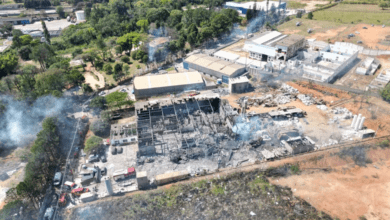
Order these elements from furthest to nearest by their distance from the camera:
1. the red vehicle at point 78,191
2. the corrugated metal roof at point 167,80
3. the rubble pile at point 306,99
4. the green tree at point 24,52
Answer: the green tree at point 24,52 → the corrugated metal roof at point 167,80 → the rubble pile at point 306,99 → the red vehicle at point 78,191

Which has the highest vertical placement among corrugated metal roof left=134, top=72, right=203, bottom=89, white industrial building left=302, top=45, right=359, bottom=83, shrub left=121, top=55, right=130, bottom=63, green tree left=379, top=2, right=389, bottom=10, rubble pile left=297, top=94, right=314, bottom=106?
green tree left=379, top=2, right=389, bottom=10

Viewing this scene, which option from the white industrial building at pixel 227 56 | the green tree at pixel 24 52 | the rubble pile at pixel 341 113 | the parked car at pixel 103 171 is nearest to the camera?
the parked car at pixel 103 171

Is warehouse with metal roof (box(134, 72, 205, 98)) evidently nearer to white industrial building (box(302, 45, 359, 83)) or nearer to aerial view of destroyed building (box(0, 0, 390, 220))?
aerial view of destroyed building (box(0, 0, 390, 220))

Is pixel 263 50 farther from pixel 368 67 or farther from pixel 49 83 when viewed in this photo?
pixel 49 83

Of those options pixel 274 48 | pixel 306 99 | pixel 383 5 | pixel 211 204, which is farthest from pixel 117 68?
pixel 383 5

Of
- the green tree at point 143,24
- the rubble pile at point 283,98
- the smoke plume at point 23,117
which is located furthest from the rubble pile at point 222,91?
the green tree at point 143,24

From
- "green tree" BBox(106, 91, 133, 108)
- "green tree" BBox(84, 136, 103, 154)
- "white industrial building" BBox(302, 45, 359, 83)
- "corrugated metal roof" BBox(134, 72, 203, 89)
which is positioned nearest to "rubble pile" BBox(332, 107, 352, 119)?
"white industrial building" BBox(302, 45, 359, 83)

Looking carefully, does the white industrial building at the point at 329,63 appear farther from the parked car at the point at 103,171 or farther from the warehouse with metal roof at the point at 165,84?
the parked car at the point at 103,171
